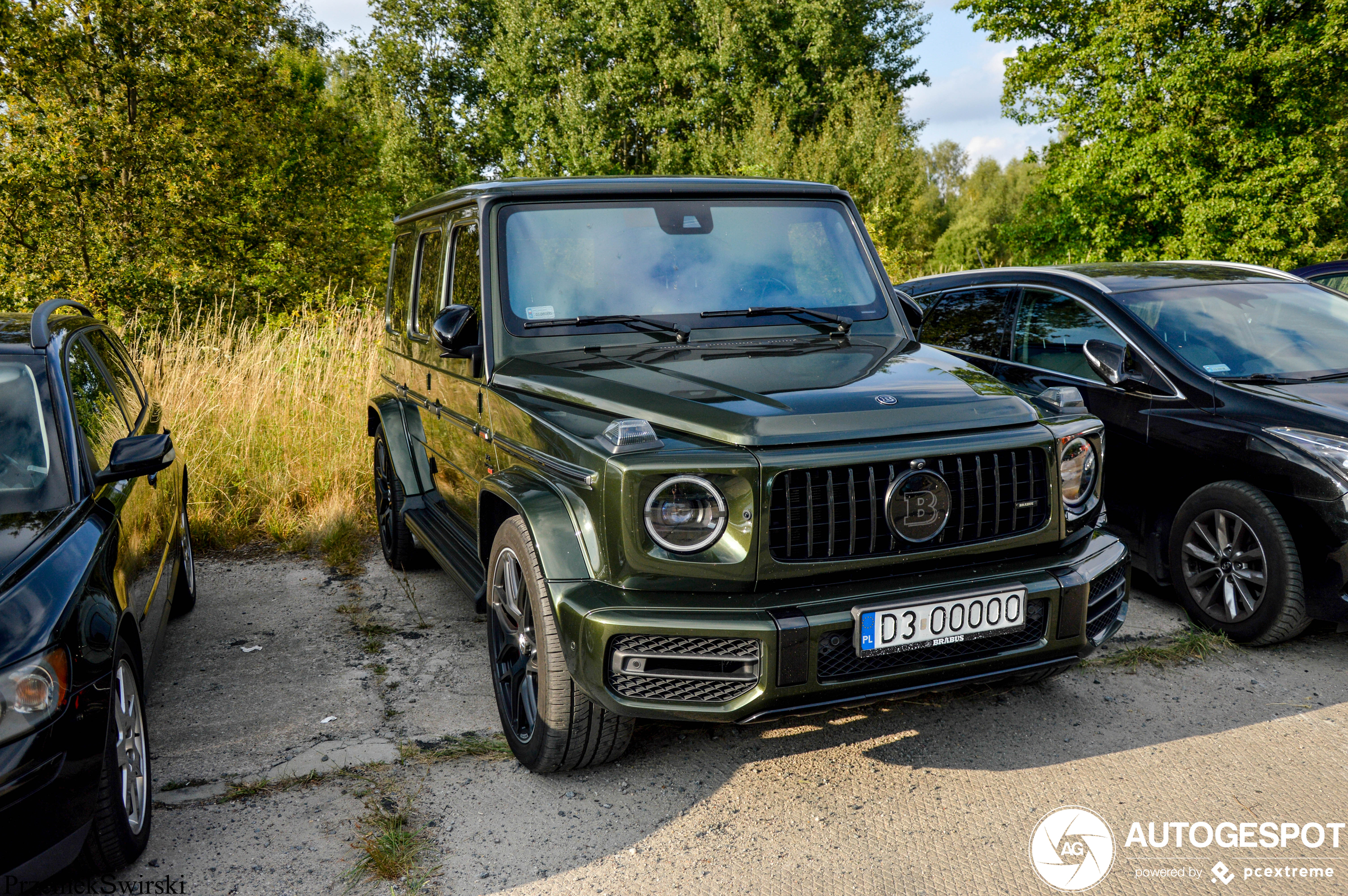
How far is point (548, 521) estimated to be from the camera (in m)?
2.91

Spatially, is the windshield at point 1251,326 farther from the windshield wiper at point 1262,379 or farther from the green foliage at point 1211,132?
the green foliage at point 1211,132

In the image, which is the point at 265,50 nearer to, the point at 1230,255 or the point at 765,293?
the point at 765,293

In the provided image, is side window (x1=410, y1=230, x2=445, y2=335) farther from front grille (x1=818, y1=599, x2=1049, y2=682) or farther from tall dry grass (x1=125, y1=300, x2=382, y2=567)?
front grille (x1=818, y1=599, x2=1049, y2=682)

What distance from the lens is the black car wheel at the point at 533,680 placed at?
9.66 feet

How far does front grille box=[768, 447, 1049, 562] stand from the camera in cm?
274

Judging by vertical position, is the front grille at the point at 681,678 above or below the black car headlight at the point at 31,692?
below

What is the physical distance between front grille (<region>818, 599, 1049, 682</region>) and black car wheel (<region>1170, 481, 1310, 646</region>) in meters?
1.87

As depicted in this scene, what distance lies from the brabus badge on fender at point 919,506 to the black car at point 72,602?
2.25 m

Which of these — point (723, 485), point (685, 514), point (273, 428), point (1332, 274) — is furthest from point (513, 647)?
point (1332, 274)

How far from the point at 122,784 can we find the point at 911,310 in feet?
11.3

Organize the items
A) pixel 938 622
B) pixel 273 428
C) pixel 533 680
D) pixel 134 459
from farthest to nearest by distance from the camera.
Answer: pixel 273 428 < pixel 134 459 < pixel 533 680 < pixel 938 622

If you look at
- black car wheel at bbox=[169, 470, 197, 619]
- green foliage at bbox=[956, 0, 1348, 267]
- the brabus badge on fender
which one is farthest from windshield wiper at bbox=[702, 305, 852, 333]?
green foliage at bbox=[956, 0, 1348, 267]

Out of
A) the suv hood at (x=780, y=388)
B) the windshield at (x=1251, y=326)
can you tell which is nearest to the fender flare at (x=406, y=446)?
the suv hood at (x=780, y=388)

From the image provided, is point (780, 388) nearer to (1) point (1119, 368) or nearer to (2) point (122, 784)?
(2) point (122, 784)
